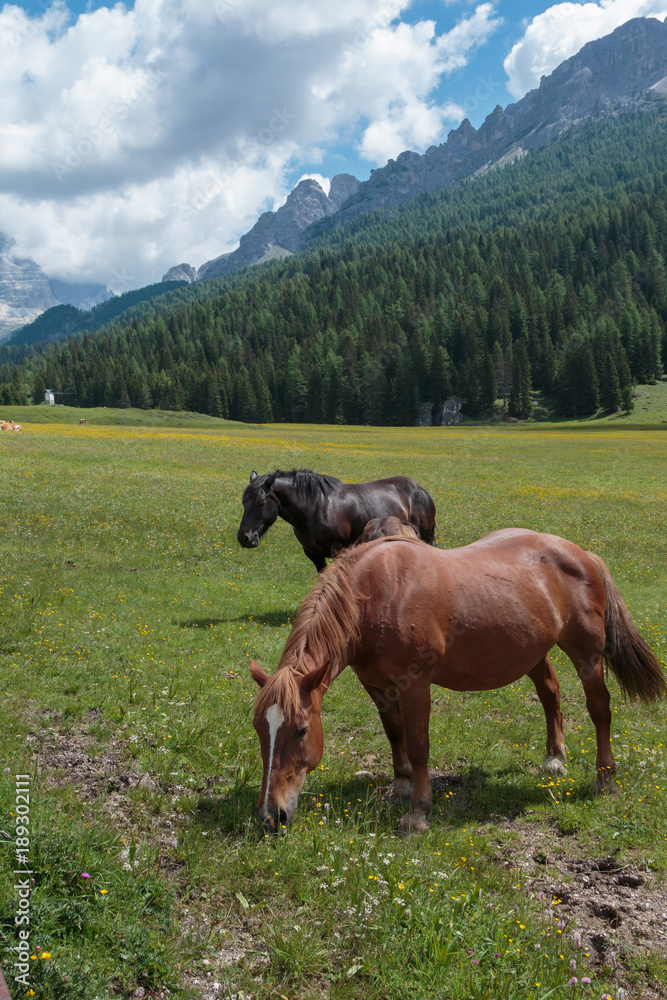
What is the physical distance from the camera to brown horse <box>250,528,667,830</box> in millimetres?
4723

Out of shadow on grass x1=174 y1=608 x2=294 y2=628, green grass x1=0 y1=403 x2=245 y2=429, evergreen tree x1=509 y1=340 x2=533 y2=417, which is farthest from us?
evergreen tree x1=509 y1=340 x2=533 y2=417

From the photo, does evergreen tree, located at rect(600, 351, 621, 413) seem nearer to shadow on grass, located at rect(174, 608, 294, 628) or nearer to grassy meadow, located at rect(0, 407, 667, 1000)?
grassy meadow, located at rect(0, 407, 667, 1000)

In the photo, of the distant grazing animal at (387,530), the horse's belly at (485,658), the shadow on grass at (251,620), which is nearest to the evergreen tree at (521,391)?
the shadow on grass at (251,620)

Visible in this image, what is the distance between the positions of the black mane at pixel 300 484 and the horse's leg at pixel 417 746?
6.61 m

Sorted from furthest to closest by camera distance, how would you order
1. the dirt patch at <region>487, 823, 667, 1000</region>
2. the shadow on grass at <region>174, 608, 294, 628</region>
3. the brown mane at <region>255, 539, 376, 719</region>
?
the shadow on grass at <region>174, 608, 294, 628</region>
the brown mane at <region>255, 539, 376, 719</region>
the dirt patch at <region>487, 823, 667, 1000</region>

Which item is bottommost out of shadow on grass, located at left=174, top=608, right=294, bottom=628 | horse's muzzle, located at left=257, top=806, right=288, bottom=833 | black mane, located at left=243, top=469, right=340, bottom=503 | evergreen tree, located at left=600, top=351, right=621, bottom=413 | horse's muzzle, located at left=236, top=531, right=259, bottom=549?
shadow on grass, located at left=174, top=608, right=294, bottom=628

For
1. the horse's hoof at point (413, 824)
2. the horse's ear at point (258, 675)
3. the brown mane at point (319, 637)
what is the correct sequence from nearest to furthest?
1. the brown mane at point (319, 637)
2. the horse's ear at point (258, 675)
3. the horse's hoof at point (413, 824)

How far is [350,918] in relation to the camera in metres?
3.94

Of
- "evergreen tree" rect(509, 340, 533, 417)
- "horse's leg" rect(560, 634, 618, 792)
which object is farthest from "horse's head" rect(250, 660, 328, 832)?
"evergreen tree" rect(509, 340, 533, 417)

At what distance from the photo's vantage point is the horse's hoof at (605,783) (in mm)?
6164

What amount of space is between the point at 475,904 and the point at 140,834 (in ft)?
9.09

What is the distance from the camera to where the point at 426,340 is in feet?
435

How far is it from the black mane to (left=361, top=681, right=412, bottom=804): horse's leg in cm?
615

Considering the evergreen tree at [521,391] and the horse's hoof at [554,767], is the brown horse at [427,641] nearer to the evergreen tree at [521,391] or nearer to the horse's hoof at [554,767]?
the horse's hoof at [554,767]
